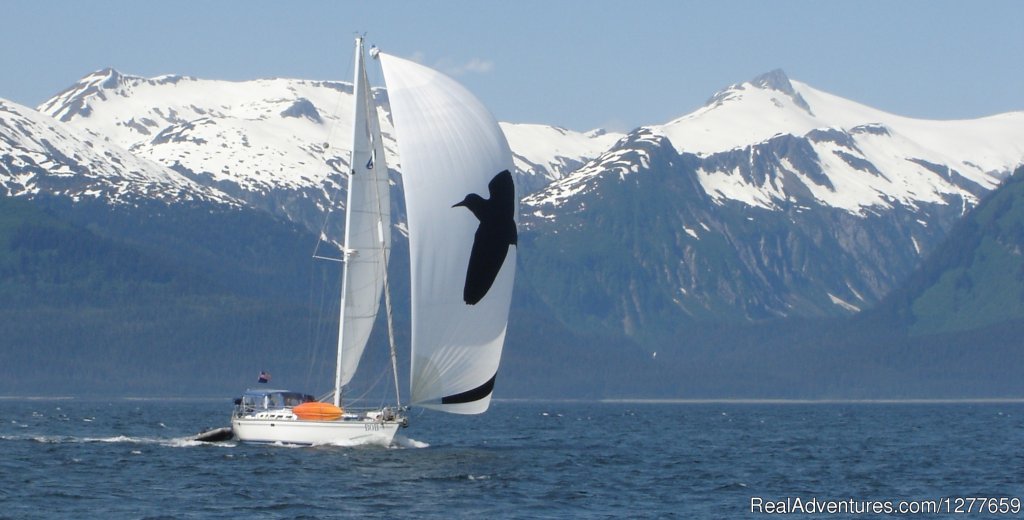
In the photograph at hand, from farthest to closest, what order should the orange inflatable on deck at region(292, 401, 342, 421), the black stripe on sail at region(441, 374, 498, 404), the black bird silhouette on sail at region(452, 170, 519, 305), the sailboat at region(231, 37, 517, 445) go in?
the orange inflatable on deck at region(292, 401, 342, 421), the black stripe on sail at region(441, 374, 498, 404), the black bird silhouette on sail at region(452, 170, 519, 305), the sailboat at region(231, 37, 517, 445)

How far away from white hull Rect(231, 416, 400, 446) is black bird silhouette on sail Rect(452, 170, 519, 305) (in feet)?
27.3

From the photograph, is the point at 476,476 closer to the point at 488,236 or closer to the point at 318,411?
the point at 318,411

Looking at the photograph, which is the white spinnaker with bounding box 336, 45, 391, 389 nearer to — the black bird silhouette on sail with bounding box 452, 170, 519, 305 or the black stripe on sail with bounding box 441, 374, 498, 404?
the black stripe on sail with bounding box 441, 374, 498, 404

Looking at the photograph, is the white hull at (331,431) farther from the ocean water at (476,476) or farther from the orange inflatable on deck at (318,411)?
the ocean water at (476,476)

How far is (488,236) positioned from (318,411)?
11603 mm

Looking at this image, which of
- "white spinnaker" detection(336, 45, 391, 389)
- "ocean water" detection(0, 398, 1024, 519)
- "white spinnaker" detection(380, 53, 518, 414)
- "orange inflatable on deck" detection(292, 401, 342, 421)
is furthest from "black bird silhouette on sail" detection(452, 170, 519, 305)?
"orange inflatable on deck" detection(292, 401, 342, 421)

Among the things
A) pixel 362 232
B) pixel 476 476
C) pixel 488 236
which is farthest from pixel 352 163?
pixel 476 476

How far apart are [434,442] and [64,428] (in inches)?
1514

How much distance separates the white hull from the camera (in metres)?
83.8

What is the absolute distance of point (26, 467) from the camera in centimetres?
8400

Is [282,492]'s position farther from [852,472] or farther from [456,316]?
[852,472]

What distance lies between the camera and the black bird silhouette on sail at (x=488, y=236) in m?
79.2

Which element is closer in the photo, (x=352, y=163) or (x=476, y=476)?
(x=476, y=476)

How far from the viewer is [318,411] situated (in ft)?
277
